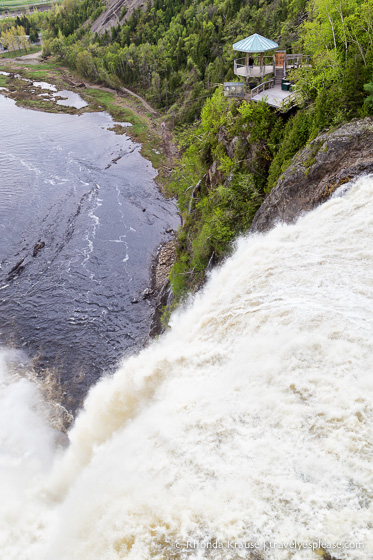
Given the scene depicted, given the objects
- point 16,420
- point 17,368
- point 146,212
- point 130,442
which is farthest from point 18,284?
point 130,442

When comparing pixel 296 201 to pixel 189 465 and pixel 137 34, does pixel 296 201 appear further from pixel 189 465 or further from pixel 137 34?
pixel 137 34

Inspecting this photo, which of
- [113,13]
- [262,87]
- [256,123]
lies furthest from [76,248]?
[113,13]

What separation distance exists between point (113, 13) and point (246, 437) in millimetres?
156346

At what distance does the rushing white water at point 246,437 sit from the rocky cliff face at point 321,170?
1.21 metres

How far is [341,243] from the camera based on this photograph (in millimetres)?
15688

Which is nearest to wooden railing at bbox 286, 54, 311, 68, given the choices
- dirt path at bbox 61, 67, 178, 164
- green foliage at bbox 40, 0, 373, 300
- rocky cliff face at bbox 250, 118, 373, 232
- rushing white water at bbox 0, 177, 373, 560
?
green foliage at bbox 40, 0, 373, 300

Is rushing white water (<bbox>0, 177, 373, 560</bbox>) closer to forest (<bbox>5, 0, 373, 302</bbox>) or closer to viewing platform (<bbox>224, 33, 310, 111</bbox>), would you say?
forest (<bbox>5, 0, 373, 302</bbox>)

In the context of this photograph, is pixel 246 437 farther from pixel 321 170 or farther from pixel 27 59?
pixel 27 59

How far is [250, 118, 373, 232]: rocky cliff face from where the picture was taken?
58.2 feet

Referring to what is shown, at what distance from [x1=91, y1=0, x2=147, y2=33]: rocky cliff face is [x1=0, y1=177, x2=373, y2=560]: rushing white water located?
136664 mm

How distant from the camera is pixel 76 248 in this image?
38469 millimetres

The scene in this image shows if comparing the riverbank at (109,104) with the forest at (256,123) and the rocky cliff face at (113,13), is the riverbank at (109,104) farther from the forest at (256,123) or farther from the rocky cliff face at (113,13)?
the rocky cliff face at (113,13)

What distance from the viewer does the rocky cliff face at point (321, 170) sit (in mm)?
17734

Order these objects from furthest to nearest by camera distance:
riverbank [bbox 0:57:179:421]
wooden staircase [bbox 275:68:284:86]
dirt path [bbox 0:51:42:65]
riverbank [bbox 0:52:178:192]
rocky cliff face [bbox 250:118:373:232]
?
dirt path [bbox 0:51:42:65] → riverbank [bbox 0:52:178:192] → riverbank [bbox 0:57:179:421] → wooden staircase [bbox 275:68:284:86] → rocky cliff face [bbox 250:118:373:232]
